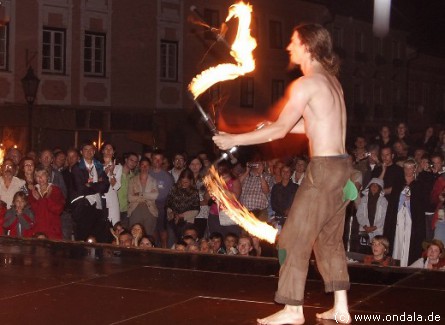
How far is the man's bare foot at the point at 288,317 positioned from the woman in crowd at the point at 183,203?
5670 millimetres

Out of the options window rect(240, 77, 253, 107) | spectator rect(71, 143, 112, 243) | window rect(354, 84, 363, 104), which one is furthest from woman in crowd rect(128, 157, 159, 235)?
window rect(354, 84, 363, 104)

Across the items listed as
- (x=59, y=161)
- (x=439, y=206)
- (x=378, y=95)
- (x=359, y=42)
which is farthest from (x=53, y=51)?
(x=378, y=95)

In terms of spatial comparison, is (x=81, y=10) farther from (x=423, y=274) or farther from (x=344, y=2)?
(x=423, y=274)

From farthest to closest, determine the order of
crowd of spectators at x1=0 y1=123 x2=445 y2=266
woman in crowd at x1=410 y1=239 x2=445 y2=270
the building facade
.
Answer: the building facade, crowd of spectators at x1=0 y1=123 x2=445 y2=266, woman in crowd at x1=410 y1=239 x2=445 y2=270

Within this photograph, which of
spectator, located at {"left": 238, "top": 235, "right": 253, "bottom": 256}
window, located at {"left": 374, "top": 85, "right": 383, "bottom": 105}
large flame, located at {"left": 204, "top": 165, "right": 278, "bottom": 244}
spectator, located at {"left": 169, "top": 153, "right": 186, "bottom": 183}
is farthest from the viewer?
window, located at {"left": 374, "top": 85, "right": 383, "bottom": 105}

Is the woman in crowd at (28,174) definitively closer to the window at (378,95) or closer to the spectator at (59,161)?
the spectator at (59,161)

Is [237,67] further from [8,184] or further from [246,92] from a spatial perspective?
[246,92]

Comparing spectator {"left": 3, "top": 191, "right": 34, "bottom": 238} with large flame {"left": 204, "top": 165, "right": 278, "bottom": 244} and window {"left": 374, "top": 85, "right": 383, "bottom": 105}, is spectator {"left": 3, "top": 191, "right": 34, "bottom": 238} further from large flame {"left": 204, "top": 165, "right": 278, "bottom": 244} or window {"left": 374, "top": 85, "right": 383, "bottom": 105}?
window {"left": 374, "top": 85, "right": 383, "bottom": 105}

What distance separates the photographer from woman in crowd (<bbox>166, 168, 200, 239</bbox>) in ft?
36.7

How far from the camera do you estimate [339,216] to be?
18.3ft

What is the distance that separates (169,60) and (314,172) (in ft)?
82.4

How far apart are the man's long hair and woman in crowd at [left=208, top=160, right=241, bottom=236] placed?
5.20 metres

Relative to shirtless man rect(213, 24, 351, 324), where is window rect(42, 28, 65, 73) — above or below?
above

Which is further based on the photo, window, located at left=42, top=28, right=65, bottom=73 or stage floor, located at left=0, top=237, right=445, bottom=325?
window, located at left=42, top=28, right=65, bottom=73
